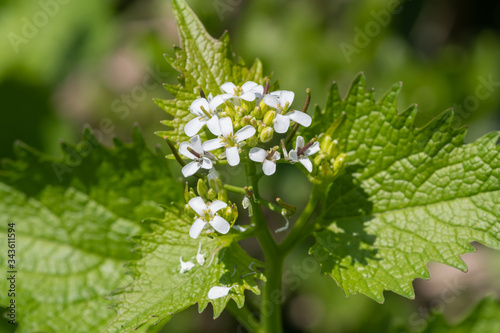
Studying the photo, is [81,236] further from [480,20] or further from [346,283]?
[480,20]

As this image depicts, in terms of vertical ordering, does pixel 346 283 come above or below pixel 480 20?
above

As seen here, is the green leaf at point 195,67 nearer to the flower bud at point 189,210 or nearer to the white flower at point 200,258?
the flower bud at point 189,210

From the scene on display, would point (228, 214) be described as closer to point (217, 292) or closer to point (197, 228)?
point (197, 228)

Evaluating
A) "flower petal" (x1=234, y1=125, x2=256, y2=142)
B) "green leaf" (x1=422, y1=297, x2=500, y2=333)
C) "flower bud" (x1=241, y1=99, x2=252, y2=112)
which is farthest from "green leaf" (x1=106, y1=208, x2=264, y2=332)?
"green leaf" (x1=422, y1=297, x2=500, y2=333)

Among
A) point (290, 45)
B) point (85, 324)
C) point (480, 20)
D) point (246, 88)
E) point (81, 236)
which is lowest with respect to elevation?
point (480, 20)

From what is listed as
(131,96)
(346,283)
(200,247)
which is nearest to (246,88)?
(200,247)

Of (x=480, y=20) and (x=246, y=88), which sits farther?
(x=480, y=20)
